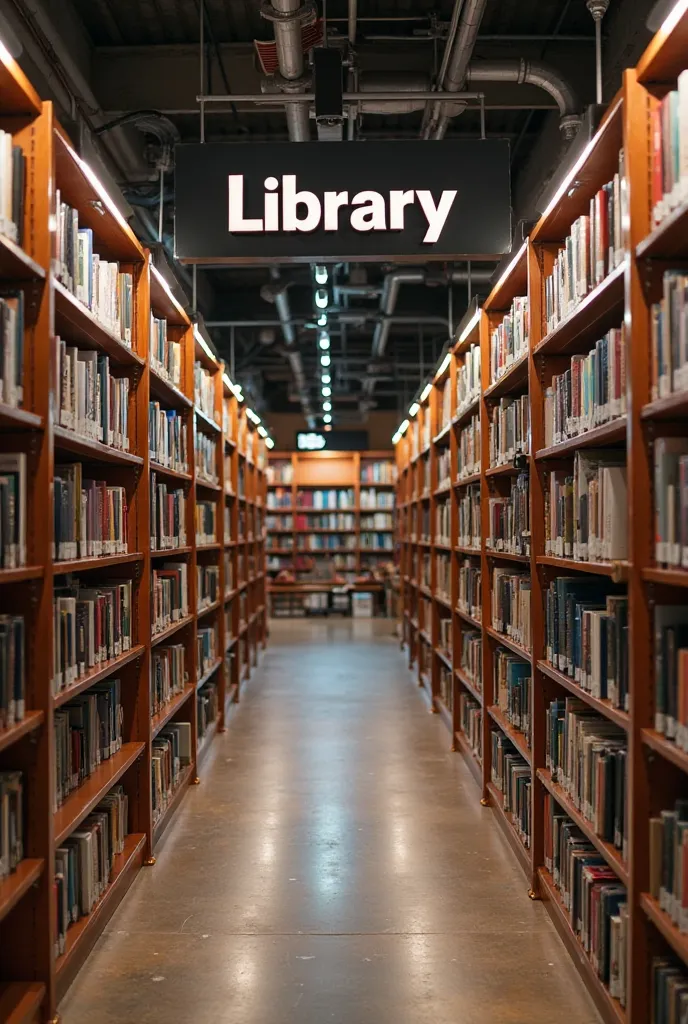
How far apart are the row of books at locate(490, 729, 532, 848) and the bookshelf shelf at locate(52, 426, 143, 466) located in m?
2.23

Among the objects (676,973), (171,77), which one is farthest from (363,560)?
(676,973)

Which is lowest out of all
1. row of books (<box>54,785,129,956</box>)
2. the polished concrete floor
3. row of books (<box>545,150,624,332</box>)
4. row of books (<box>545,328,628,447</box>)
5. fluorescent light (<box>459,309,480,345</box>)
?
the polished concrete floor

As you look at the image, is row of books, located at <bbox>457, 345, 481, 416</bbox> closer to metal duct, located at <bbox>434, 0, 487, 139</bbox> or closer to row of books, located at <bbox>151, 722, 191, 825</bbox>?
metal duct, located at <bbox>434, 0, 487, 139</bbox>

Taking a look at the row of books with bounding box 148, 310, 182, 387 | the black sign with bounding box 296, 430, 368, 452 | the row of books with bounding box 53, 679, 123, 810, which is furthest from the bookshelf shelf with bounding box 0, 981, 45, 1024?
the black sign with bounding box 296, 430, 368, 452

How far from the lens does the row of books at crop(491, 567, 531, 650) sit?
417 cm

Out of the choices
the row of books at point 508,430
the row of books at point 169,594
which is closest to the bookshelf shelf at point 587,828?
the row of books at point 508,430

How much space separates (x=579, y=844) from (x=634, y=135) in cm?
233

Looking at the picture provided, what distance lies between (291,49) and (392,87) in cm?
98

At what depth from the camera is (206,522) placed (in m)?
6.59

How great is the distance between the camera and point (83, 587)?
3.77 m

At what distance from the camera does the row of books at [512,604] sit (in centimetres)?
417

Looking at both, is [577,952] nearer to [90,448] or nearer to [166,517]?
[90,448]

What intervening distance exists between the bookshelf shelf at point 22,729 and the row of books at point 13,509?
0.43 metres

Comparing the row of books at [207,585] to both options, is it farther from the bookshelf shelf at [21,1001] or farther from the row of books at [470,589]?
the bookshelf shelf at [21,1001]
